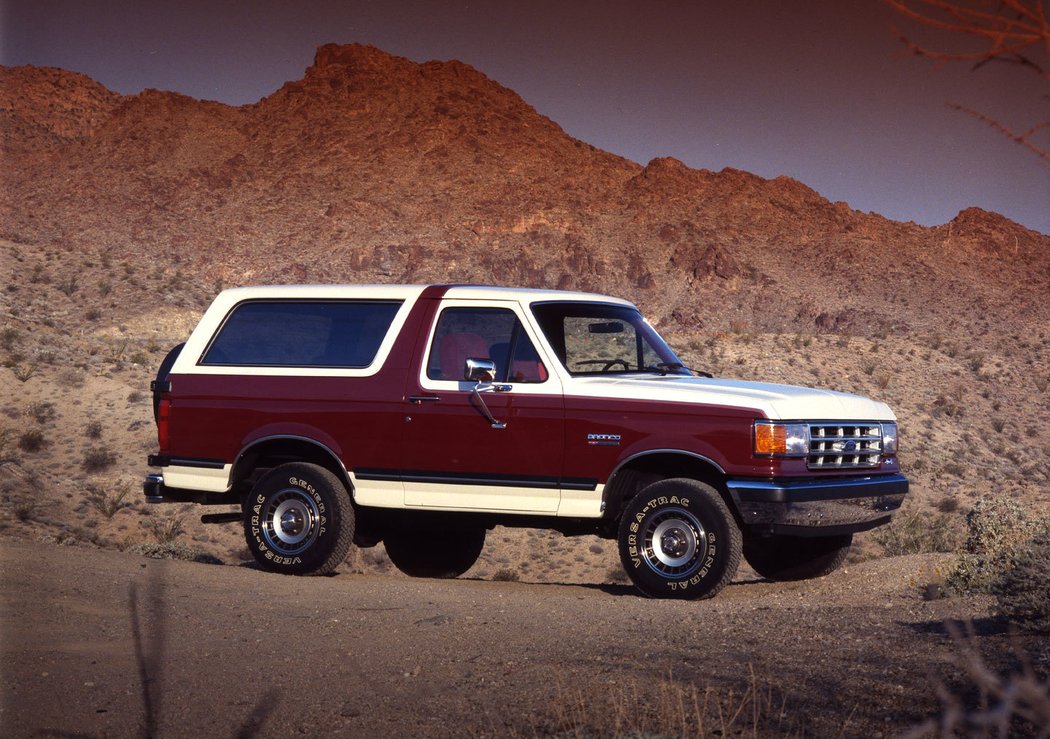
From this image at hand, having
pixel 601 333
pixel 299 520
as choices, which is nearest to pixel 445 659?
pixel 299 520

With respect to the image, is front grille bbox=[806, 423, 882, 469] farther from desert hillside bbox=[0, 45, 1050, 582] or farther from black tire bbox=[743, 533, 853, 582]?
desert hillside bbox=[0, 45, 1050, 582]

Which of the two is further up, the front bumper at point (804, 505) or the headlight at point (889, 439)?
the headlight at point (889, 439)

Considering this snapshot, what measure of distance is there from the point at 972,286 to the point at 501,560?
45.4m

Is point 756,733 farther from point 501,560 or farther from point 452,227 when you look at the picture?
point 452,227

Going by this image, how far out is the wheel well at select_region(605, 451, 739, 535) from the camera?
363 inches

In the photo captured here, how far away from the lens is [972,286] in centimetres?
6153

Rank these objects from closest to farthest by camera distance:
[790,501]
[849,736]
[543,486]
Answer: [849,736] < [790,501] < [543,486]

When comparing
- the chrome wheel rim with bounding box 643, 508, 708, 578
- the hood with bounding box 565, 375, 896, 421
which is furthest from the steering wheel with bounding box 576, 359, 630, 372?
the chrome wheel rim with bounding box 643, 508, 708, 578

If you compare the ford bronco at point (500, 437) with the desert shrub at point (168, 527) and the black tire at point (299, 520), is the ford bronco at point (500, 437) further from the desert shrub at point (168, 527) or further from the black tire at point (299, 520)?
the desert shrub at point (168, 527)

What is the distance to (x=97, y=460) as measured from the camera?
2450 cm

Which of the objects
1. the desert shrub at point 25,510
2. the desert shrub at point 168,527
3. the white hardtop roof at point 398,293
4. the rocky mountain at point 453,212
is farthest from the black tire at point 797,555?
the rocky mountain at point 453,212

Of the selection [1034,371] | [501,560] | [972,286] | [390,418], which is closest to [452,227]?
→ [972,286]

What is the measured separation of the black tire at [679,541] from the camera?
884 cm

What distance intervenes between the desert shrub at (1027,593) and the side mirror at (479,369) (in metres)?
3.72
